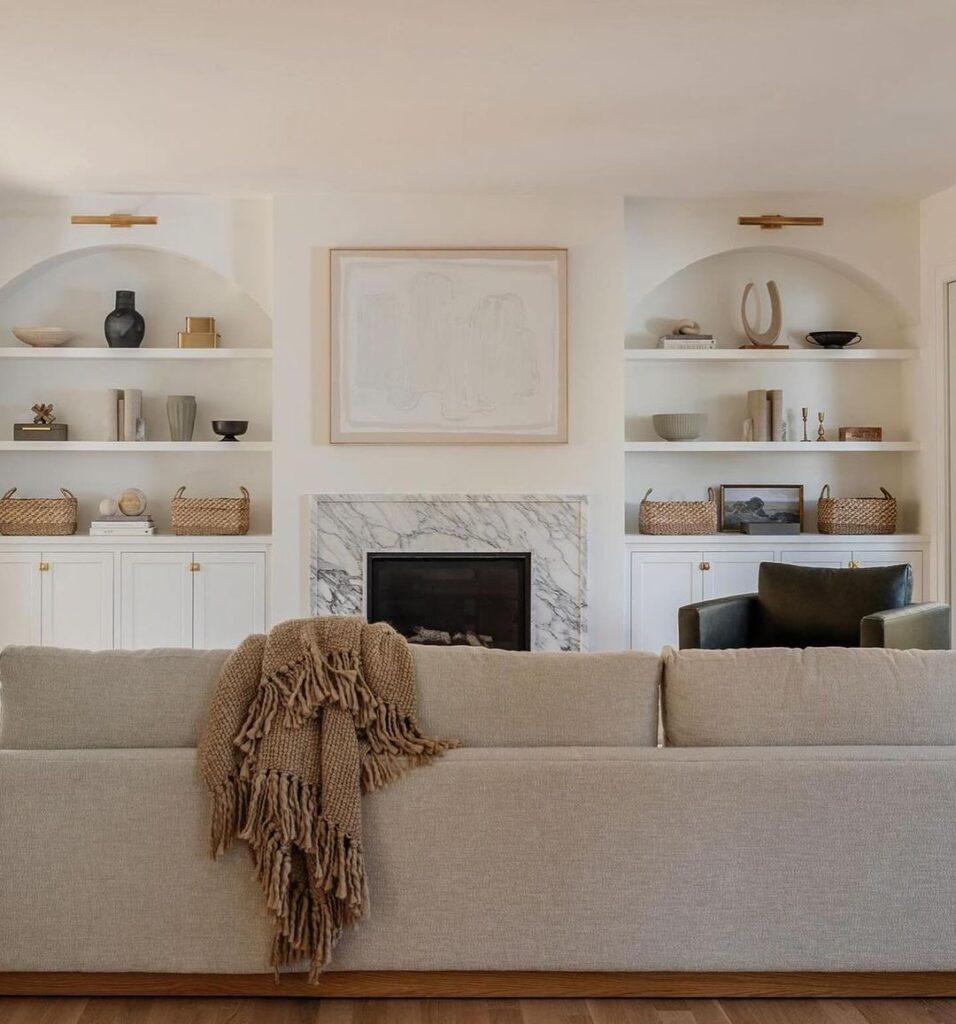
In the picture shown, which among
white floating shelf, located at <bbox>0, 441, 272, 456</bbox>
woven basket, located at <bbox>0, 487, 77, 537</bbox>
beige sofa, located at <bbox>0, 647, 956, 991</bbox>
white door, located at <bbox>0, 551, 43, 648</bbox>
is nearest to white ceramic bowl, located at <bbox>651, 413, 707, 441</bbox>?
Result: white floating shelf, located at <bbox>0, 441, 272, 456</bbox>

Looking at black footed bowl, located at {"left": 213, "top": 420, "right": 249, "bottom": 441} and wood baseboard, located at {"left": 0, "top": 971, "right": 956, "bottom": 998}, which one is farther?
black footed bowl, located at {"left": 213, "top": 420, "right": 249, "bottom": 441}

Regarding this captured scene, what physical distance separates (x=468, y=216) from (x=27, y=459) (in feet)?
9.27

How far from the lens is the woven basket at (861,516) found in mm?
5910

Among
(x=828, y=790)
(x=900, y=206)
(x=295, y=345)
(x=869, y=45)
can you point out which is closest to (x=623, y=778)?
(x=828, y=790)

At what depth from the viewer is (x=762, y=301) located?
6.25 m

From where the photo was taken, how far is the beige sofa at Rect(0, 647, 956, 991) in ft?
7.55

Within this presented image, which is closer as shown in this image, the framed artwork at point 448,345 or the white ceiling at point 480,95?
the white ceiling at point 480,95

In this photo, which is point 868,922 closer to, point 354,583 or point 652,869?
point 652,869

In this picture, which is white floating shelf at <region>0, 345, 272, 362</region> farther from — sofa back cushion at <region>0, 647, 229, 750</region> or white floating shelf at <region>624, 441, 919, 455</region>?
sofa back cushion at <region>0, 647, 229, 750</region>

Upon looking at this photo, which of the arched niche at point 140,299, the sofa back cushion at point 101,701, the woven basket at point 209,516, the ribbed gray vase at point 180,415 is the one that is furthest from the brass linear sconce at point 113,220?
the sofa back cushion at point 101,701

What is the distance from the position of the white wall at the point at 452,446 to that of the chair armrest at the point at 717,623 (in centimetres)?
99

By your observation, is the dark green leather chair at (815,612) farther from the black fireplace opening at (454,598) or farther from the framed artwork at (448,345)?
the framed artwork at (448,345)

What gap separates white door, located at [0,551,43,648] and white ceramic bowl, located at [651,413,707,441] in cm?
338

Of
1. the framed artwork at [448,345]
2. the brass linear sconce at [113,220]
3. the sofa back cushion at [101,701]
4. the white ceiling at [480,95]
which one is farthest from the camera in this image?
the brass linear sconce at [113,220]
